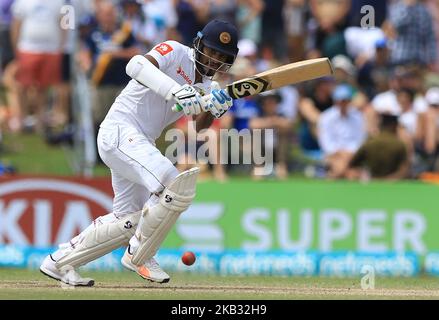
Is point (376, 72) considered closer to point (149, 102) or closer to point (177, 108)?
point (149, 102)

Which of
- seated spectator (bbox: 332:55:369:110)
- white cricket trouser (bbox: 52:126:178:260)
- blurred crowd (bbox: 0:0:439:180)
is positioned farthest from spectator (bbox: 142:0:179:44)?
white cricket trouser (bbox: 52:126:178:260)

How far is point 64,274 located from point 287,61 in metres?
6.74

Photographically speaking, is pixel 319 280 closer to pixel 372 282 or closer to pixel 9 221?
pixel 372 282

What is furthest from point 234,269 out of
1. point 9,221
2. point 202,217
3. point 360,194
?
point 9,221

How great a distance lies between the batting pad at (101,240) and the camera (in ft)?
26.0

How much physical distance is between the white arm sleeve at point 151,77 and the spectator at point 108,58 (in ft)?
17.5

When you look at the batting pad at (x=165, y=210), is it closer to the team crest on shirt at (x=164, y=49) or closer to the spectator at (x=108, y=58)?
the team crest on shirt at (x=164, y=49)

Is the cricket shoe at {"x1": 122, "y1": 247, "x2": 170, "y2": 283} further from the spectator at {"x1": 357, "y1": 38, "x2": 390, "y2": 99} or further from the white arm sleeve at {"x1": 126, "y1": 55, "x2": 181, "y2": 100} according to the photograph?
the spectator at {"x1": 357, "y1": 38, "x2": 390, "y2": 99}

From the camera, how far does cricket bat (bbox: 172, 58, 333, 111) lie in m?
7.76

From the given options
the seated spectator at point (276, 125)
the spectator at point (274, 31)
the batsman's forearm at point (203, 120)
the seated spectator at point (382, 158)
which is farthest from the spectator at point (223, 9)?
the batsman's forearm at point (203, 120)

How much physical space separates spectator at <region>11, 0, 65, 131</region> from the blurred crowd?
0.01 m

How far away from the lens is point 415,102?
44.7ft

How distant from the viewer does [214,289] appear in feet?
26.3

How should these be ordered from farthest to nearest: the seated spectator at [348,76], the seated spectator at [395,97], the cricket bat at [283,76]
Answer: the seated spectator at [348,76] < the seated spectator at [395,97] < the cricket bat at [283,76]
